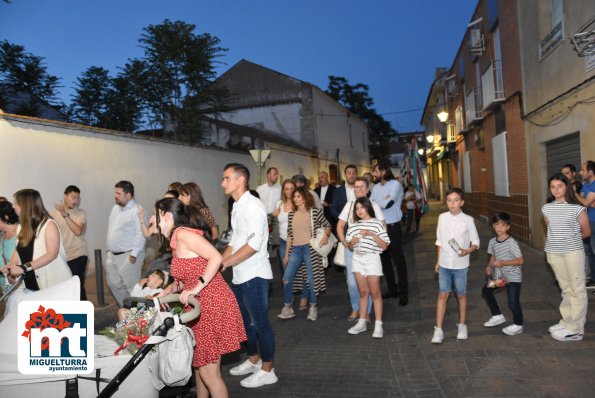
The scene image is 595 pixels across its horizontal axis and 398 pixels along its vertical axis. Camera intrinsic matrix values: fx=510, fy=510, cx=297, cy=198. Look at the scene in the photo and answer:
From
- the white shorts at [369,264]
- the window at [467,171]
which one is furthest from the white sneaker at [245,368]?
the window at [467,171]

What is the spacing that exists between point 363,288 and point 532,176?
741 centimetres

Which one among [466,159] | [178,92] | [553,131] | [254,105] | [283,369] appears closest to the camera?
[283,369]

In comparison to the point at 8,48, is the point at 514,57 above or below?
below

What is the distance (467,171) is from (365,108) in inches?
1174

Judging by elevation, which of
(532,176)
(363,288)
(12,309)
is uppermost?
(532,176)

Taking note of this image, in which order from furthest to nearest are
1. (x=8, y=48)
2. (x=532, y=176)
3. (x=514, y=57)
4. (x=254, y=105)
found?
1. (x=254, y=105)
2. (x=8, y=48)
3. (x=514, y=57)
4. (x=532, y=176)

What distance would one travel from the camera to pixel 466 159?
22.8 meters

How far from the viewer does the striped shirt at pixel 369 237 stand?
5.91 m

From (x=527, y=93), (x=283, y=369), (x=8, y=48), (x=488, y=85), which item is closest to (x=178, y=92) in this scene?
(x=8, y=48)

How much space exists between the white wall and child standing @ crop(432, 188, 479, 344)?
6.85 meters

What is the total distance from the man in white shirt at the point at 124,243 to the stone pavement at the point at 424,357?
879mm

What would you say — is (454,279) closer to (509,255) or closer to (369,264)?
(509,255)

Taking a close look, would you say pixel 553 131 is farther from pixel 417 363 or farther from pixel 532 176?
pixel 417 363

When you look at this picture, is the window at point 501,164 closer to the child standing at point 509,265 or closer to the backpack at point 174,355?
the child standing at point 509,265
